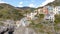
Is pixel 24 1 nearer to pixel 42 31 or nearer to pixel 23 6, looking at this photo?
pixel 23 6

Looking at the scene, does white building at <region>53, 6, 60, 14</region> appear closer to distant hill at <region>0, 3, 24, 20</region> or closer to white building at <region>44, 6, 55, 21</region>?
white building at <region>44, 6, 55, 21</region>

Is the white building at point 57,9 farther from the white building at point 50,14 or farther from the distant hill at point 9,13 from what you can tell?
Answer: the distant hill at point 9,13

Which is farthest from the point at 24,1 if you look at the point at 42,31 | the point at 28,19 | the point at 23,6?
the point at 42,31

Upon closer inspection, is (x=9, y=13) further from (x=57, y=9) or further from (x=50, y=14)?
(x=57, y=9)

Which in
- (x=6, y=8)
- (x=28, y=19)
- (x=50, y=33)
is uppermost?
(x=6, y=8)

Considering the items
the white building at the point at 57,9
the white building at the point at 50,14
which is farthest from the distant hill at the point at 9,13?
the white building at the point at 57,9

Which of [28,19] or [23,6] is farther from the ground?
[23,6]

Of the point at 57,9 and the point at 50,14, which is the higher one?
the point at 57,9

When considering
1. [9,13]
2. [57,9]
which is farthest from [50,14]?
[9,13]

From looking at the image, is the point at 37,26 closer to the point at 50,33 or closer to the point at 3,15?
the point at 50,33

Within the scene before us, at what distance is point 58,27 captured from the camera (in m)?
5.51

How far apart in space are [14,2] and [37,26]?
40.7 inches

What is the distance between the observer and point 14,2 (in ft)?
18.7

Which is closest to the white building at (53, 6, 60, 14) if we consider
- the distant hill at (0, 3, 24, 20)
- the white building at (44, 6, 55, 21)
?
the white building at (44, 6, 55, 21)
